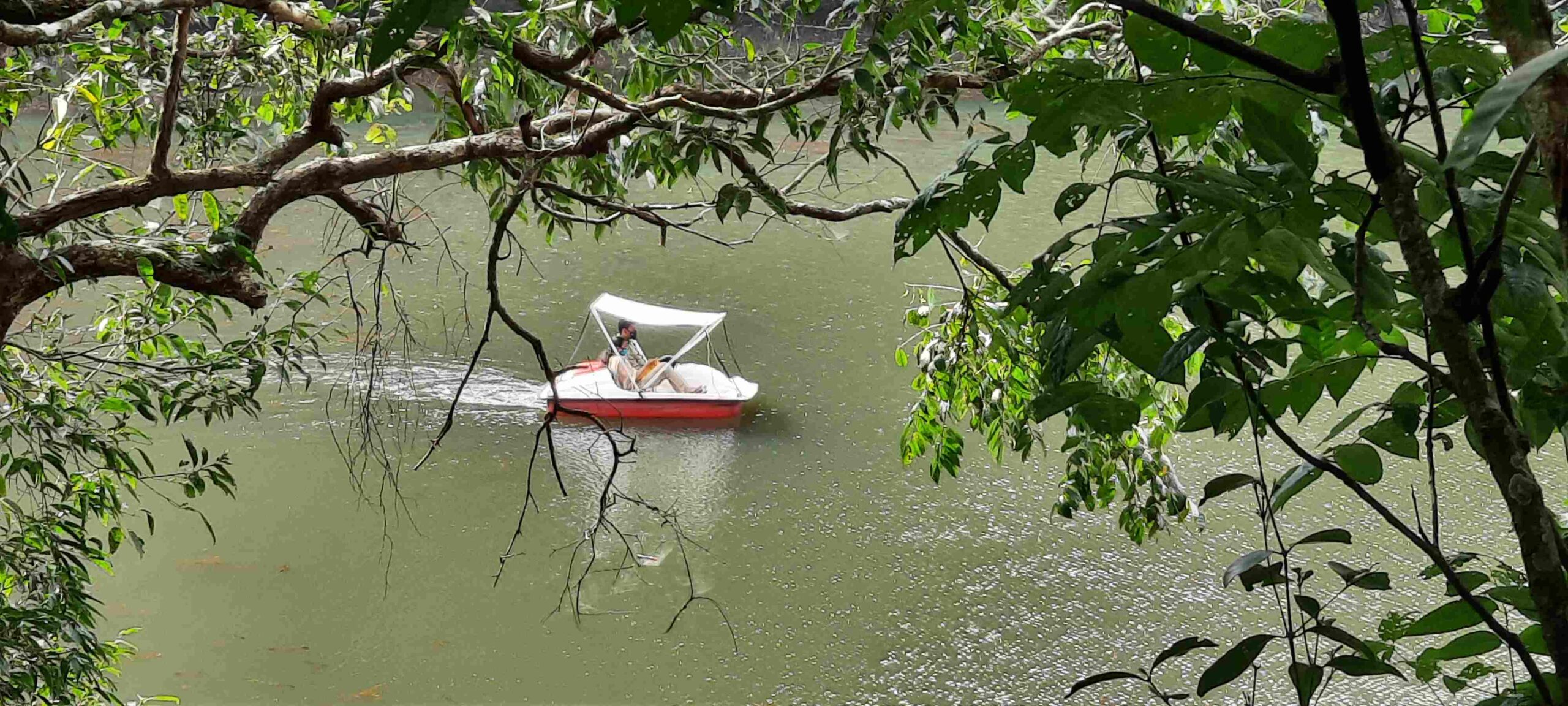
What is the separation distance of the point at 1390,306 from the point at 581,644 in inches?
131

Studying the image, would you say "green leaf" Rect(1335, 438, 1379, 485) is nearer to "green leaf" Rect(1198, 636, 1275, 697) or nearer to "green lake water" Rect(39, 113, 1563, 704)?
"green leaf" Rect(1198, 636, 1275, 697)

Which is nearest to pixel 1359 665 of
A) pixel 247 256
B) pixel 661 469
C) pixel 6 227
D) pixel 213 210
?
pixel 6 227

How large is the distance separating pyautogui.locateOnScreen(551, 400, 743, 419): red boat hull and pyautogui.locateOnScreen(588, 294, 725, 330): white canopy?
0.42 m

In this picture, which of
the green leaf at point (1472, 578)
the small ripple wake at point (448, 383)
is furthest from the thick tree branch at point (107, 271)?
the small ripple wake at point (448, 383)

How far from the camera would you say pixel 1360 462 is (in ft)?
1.73

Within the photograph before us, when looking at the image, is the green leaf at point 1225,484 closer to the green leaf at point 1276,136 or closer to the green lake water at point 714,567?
the green leaf at point 1276,136

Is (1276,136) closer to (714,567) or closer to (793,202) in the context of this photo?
(793,202)

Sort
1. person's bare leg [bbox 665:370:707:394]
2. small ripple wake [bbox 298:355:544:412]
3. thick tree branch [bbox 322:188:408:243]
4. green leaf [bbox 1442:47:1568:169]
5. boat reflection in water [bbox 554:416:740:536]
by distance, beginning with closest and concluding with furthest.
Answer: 1. green leaf [bbox 1442:47:1568:169]
2. thick tree branch [bbox 322:188:408:243]
3. boat reflection in water [bbox 554:416:740:536]
4. small ripple wake [bbox 298:355:544:412]
5. person's bare leg [bbox 665:370:707:394]

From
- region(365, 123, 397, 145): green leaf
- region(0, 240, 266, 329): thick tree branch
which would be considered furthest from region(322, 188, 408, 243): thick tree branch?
region(365, 123, 397, 145): green leaf

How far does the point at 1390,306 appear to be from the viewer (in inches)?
18.4

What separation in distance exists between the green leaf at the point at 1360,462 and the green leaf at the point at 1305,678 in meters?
0.08

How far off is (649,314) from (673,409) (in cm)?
54

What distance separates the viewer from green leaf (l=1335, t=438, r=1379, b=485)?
53 centimetres

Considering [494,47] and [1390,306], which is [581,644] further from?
[1390,306]
